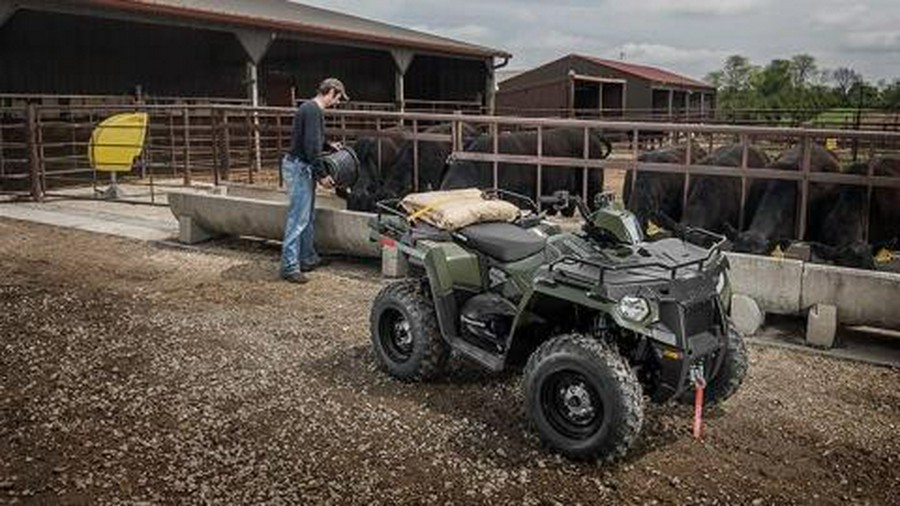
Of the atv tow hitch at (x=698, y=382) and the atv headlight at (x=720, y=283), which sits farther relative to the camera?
the atv headlight at (x=720, y=283)

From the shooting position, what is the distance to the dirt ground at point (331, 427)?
341 cm

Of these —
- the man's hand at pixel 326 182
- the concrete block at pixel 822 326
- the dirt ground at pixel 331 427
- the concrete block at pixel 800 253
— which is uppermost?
the man's hand at pixel 326 182


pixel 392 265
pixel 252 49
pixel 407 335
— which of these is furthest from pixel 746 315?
pixel 252 49

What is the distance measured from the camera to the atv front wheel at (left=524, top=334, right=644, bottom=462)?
3443 millimetres

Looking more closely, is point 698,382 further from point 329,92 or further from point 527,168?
point 527,168

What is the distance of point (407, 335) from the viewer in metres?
4.72

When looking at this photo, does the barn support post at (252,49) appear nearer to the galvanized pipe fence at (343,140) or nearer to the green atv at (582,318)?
the galvanized pipe fence at (343,140)

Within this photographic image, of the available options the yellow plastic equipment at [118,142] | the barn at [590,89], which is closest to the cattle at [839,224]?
the yellow plastic equipment at [118,142]

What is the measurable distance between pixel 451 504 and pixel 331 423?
1.00 meters

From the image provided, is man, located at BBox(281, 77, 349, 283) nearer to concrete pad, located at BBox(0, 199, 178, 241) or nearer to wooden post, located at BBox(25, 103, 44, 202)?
concrete pad, located at BBox(0, 199, 178, 241)

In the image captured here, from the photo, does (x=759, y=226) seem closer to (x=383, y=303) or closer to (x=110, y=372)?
(x=383, y=303)

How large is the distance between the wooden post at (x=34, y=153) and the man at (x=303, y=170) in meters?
6.35

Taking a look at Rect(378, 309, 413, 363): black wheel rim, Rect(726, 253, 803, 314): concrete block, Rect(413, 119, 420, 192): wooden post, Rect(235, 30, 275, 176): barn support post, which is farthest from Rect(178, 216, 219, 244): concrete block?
Rect(235, 30, 275, 176): barn support post

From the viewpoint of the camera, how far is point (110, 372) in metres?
4.79
